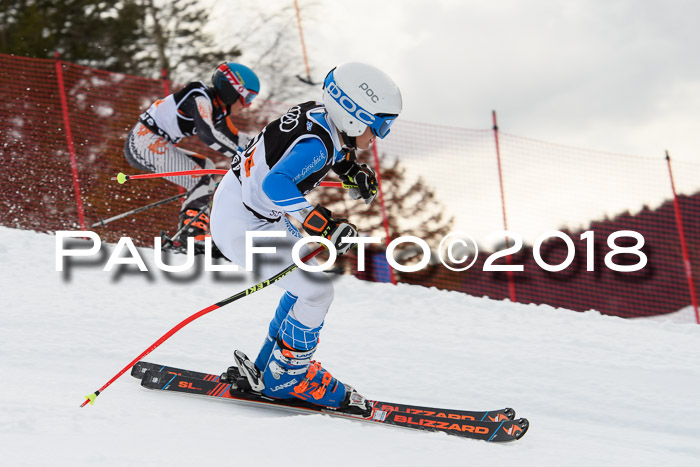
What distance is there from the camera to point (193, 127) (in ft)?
20.1

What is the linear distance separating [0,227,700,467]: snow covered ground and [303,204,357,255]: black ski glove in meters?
0.82

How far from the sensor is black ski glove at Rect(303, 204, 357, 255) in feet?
10.0

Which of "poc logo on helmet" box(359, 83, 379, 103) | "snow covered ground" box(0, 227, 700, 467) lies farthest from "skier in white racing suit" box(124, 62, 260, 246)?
"poc logo on helmet" box(359, 83, 379, 103)

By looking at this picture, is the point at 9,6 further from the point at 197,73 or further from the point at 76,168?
the point at 76,168

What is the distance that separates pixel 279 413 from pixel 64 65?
21.0ft

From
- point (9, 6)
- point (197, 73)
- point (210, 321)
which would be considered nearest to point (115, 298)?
point (210, 321)

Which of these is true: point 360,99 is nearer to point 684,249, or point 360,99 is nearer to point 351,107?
point 351,107

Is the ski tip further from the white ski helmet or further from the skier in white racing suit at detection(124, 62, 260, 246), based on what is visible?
the skier in white racing suit at detection(124, 62, 260, 246)

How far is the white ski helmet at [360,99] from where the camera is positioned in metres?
3.14

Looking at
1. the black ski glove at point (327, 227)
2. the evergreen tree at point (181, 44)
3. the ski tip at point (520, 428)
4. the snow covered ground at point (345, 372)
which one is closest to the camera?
the snow covered ground at point (345, 372)

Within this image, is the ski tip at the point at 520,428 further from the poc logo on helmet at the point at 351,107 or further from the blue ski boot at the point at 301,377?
the poc logo on helmet at the point at 351,107

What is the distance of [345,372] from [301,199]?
1834 mm

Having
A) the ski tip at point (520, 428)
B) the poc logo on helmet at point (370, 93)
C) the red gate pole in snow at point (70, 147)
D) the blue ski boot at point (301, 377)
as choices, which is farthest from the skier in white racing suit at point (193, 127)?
the ski tip at point (520, 428)

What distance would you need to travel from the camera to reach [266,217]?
336 cm
